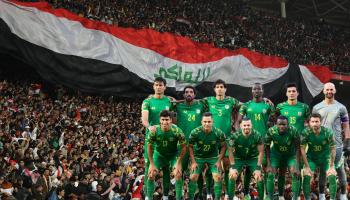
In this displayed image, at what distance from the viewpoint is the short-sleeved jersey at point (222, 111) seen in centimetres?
1106

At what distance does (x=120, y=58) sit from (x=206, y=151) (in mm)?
13383

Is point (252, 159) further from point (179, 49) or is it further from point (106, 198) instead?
point (179, 49)

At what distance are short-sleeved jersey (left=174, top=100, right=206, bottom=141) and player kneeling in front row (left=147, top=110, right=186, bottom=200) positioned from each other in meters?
0.85

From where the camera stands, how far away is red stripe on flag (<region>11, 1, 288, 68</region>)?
22172 mm

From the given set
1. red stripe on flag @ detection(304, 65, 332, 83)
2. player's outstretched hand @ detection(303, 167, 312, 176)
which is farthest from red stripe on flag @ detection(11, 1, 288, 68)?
player's outstretched hand @ detection(303, 167, 312, 176)

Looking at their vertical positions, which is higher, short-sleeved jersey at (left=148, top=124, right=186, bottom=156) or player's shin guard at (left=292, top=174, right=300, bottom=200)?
short-sleeved jersey at (left=148, top=124, right=186, bottom=156)

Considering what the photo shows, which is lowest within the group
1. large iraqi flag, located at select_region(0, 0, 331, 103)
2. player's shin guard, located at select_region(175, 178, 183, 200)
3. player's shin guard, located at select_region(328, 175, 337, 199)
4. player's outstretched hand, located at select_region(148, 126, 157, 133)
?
player's shin guard, located at select_region(175, 178, 183, 200)

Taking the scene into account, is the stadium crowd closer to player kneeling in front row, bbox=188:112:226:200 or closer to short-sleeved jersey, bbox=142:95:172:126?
short-sleeved jersey, bbox=142:95:172:126

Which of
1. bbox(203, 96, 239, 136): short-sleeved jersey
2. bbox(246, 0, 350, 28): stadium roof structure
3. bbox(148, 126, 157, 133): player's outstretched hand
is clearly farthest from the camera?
bbox(246, 0, 350, 28): stadium roof structure

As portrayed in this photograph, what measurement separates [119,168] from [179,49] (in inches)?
359

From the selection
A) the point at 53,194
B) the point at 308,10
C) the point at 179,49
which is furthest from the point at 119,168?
the point at 308,10

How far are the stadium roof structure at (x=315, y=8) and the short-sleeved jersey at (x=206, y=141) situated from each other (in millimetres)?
35614

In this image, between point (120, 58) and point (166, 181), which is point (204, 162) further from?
point (120, 58)

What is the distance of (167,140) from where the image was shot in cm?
1004
